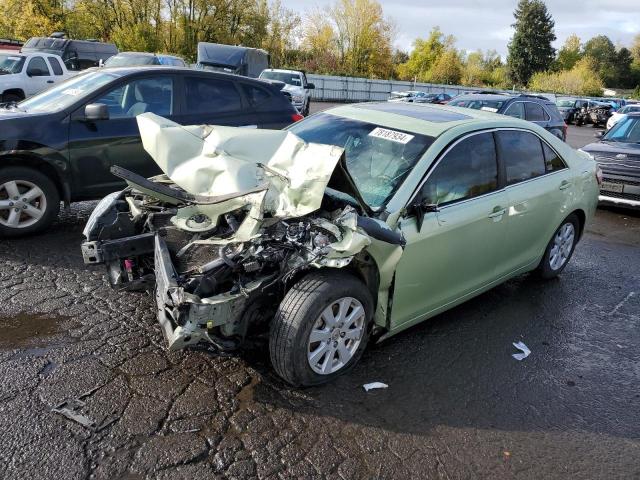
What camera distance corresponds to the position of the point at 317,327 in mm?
3166

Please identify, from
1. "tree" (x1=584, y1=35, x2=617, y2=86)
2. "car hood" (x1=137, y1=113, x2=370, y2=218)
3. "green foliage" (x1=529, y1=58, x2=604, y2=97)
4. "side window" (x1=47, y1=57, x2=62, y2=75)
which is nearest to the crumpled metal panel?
"car hood" (x1=137, y1=113, x2=370, y2=218)

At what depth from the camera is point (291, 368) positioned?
3.07m

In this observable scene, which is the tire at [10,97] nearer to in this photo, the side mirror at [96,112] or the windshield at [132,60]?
the windshield at [132,60]

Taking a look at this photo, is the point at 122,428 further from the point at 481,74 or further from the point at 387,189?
the point at 481,74

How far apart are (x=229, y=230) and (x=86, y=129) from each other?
3.12 meters

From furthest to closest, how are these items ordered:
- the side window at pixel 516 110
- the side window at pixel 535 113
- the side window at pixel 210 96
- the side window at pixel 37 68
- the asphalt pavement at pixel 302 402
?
the side window at pixel 37 68 < the side window at pixel 535 113 < the side window at pixel 516 110 < the side window at pixel 210 96 < the asphalt pavement at pixel 302 402

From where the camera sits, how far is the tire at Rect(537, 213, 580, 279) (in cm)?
518

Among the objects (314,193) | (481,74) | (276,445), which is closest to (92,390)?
(276,445)

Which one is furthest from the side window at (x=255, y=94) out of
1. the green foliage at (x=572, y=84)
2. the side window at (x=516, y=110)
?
the green foliage at (x=572, y=84)

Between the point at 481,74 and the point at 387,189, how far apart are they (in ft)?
242

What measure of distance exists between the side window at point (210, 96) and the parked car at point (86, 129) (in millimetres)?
12

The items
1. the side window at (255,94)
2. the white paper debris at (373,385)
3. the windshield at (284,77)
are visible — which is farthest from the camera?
the windshield at (284,77)

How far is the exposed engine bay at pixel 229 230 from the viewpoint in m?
2.97

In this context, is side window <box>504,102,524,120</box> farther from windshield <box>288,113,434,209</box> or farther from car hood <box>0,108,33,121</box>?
car hood <box>0,108,33,121</box>
